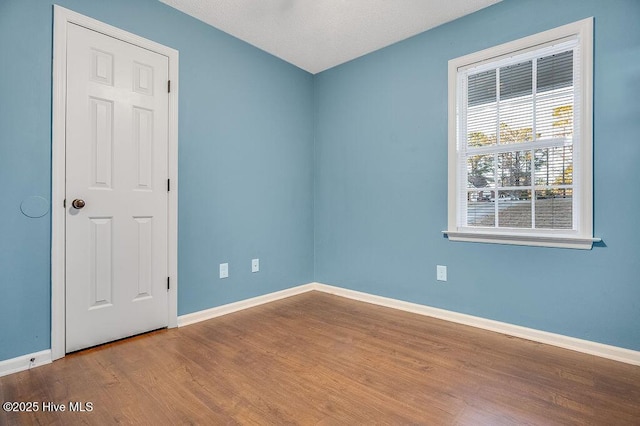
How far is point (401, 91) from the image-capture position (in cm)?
305

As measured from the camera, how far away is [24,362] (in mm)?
1865

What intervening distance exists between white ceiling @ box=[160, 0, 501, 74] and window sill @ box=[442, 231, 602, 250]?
181 cm

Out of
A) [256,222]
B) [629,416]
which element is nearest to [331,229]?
[256,222]

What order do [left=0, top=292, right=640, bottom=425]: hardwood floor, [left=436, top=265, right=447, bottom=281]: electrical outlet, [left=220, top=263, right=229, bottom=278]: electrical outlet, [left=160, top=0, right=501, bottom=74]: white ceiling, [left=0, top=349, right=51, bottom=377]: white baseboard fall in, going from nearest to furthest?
[left=0, top=292, right=640, bottom=425]: hardwood floor
[left=0, top=349, right=51, bottom=377]: white baseboard
[left=160, top=0, right=501, bottom=74]: white ceiling
[left=436, top=265, right=447, bottom=281]: electrical outlet
[left=220, top=263, right=229, bottom=278]: electrical outlet

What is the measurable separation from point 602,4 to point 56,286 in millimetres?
3926

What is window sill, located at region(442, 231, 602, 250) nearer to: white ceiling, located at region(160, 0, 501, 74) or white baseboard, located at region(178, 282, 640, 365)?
white baseboard, located at region(178, 282, 640, 365)

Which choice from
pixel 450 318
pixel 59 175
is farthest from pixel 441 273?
pixel 59 175

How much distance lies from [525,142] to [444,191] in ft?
2.27

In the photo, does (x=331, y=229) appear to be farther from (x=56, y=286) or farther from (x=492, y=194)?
(x=56, y=286)

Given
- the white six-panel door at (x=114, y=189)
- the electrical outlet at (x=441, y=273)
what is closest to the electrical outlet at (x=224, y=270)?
the white six-panel door at (x=114, y=189)

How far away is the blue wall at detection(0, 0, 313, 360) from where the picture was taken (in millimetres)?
1856

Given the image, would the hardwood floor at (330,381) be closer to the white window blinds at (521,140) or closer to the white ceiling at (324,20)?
the white window blinds at (521,140)

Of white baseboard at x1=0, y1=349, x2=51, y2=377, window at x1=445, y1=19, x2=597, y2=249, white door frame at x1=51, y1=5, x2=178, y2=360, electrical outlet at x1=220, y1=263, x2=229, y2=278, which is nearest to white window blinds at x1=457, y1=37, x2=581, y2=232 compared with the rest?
window at x1=445, y1=19, x2=597, y2=249

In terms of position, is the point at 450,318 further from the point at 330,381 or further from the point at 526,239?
the point at 330,381
